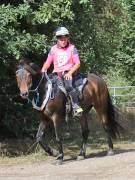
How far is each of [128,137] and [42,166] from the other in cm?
598

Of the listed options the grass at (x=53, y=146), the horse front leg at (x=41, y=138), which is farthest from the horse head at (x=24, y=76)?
the grass at (x=53, y=146)

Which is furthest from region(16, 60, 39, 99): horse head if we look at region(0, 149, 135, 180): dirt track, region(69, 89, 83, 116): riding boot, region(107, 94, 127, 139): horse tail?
region(107, 94, 127, 139): horse tail

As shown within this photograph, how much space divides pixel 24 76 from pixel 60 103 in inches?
40.2

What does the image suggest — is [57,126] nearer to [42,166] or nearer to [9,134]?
[42,166]

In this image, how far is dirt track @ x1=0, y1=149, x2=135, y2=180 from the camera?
29.5 feet

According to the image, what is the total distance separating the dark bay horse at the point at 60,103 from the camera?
1011 centimetres

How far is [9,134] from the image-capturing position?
1306 cm

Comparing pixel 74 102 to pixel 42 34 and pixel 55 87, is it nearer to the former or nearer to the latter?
pixel 55 87

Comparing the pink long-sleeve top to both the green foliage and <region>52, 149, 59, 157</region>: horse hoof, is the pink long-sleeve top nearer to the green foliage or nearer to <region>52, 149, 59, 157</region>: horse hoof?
the green foliage

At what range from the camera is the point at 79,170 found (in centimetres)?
967

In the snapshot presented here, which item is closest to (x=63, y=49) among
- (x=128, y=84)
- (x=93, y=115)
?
(x=93, y=115)

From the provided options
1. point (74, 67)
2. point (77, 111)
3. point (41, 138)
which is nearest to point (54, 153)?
point (41, 138)

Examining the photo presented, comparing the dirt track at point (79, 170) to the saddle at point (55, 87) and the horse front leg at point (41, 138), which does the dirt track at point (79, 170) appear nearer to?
the horse front leg at point (41, 138)

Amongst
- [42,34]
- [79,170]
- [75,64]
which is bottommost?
[79,170]
